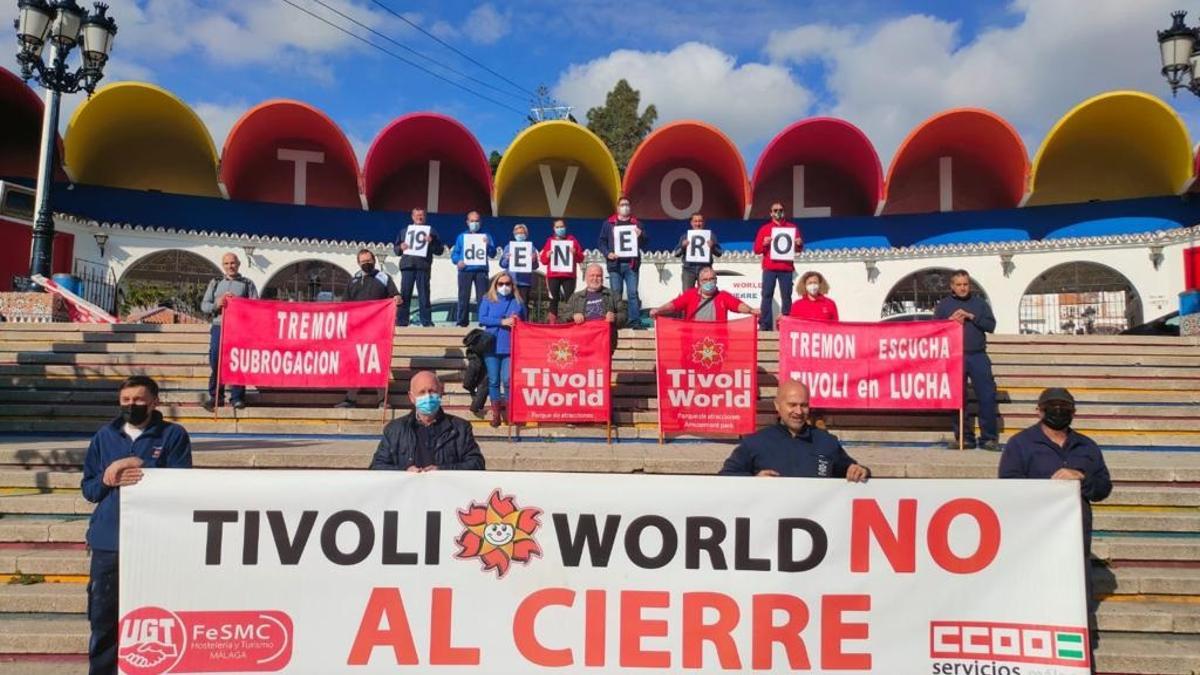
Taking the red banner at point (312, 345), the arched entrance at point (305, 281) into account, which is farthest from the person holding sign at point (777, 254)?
the arched entrance at point (305, 281)

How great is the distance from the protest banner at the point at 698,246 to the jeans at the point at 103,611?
1038 centimetres

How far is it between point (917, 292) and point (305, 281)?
17478 millimetres

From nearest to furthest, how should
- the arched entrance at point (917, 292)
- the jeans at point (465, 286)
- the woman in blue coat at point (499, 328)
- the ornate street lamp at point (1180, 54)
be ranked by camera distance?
the woman in blue coat at point (499, 328) < the ornate street lamp at point (1180, 54) < the jeans at point (465, 286) < the arched entrance at point (917, 292)

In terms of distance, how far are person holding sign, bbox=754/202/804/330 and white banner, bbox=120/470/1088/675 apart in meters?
7.78

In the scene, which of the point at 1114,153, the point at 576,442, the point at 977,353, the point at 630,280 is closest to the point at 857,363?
the point at 977,353

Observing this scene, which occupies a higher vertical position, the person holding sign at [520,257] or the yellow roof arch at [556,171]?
the yellow roof arch at [556,171]

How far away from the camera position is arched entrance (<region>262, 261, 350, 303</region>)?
68.7 ft

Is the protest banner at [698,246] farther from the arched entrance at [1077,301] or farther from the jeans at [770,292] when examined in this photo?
the arched entrance at [1077,301]

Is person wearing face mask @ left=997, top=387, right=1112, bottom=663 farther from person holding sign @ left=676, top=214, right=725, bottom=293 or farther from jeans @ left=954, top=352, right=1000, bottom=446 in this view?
person holding sign @ left=676, top=214, right=725, bottom=293

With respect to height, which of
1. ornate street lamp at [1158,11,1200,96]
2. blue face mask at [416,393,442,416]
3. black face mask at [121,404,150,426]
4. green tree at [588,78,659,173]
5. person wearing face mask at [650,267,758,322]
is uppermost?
green tree at [588,78,659,173]

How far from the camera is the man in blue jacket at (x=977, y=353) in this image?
25.0 feet

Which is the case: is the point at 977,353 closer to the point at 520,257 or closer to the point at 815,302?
the point at 815,302

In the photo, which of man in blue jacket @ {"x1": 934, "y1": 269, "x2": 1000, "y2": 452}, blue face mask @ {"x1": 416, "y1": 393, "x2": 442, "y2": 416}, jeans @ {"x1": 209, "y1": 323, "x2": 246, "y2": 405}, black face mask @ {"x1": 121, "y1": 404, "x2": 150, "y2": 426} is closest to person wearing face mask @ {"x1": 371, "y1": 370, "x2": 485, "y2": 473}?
blue face mask @ {"x1": 416, "y1": 393, "x2": 442, "y2": 416}

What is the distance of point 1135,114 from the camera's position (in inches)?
Answer: 771
